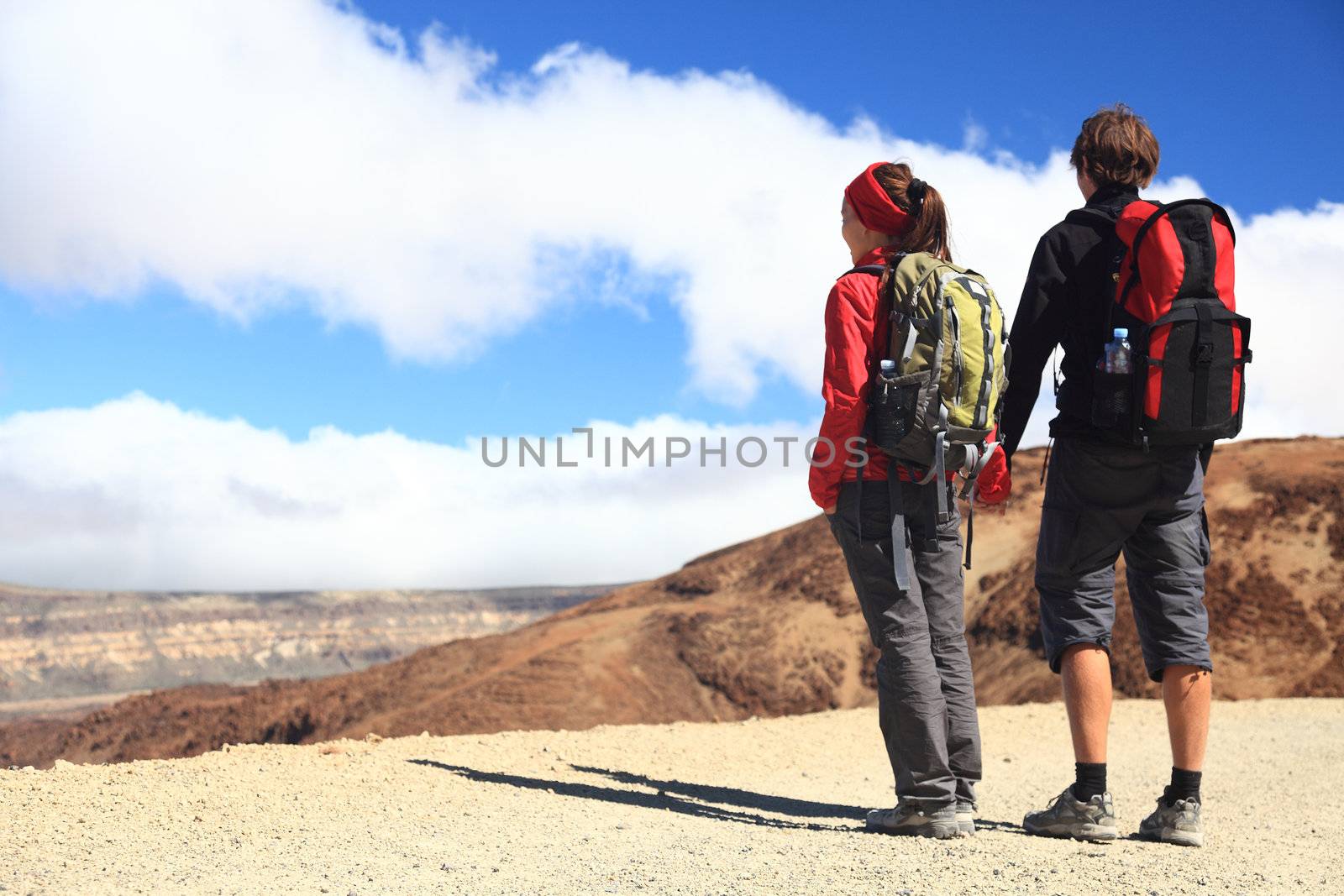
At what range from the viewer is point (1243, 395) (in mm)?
3646

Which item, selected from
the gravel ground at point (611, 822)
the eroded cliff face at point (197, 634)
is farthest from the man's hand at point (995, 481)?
the eroded cliff face at point (197, 634)

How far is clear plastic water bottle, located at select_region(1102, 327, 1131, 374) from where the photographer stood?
3.55 meters

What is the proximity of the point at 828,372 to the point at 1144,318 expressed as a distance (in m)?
1.08

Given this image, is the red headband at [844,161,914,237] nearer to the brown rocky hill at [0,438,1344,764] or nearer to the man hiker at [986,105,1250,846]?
the man hiker at [986,105,1250,846]

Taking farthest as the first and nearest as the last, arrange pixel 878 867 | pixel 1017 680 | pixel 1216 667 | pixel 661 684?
pixel 661 684, pixel 1017 680, pixel 1216 667, pixel 878 867

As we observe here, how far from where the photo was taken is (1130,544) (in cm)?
385

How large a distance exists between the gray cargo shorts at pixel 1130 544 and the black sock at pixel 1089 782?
36 centimetres

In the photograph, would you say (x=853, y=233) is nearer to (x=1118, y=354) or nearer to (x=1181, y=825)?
(x=1118, y=354)

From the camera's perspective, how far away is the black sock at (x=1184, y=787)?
3.77 meters

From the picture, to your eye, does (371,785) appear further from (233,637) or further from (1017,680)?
(233,637)

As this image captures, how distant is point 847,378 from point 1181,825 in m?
1.99

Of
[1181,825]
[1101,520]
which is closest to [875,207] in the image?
[1101,520]

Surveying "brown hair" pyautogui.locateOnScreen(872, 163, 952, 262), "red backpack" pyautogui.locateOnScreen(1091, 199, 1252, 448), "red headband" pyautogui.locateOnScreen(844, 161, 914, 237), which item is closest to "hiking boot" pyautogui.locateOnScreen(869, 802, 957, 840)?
"red backpack" pyautogui.locateOnScreen(1091, 199, 1252, 448)

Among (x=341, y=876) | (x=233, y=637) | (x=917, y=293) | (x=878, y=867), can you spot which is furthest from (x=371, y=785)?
(x=233, y=637)
